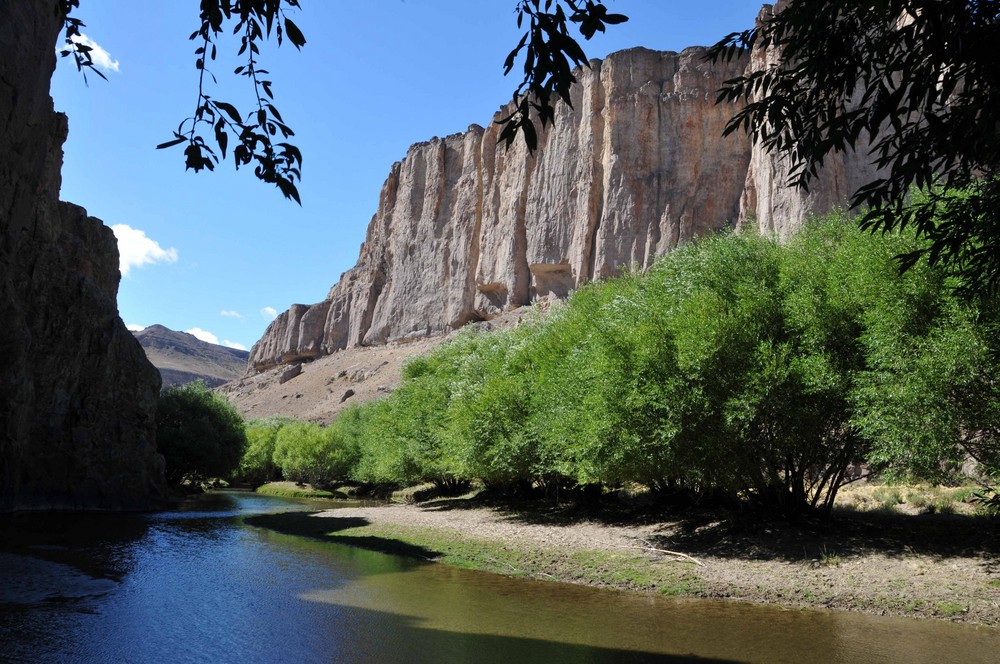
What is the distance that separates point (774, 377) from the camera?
18.0 meters

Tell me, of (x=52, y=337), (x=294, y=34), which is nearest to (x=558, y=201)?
(x=52, y=337)

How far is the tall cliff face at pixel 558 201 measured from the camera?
3349 inches

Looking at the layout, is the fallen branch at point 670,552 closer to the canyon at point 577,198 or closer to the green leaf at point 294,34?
the green leaf at point 294,34

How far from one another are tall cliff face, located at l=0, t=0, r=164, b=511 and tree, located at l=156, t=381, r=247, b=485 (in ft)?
26.7

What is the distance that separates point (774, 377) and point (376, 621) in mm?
12063

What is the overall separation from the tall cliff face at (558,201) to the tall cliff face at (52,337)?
43458 mm

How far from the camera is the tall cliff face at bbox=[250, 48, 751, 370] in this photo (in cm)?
8506

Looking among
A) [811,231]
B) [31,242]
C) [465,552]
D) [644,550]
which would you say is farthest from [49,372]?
[811,231]

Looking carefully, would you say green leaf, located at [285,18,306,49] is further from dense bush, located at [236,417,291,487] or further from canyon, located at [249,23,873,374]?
dense bush, located at [236,417,291,487]

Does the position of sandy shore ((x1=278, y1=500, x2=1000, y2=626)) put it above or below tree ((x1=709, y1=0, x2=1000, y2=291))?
below

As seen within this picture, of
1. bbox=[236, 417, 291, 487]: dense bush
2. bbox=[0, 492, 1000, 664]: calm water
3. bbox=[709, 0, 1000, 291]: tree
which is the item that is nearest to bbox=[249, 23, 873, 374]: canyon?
bbox=[236, 417, 291, 487]: dense bush

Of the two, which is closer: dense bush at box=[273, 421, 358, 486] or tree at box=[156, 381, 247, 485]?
tree at box=[156, 381, 247, 485]

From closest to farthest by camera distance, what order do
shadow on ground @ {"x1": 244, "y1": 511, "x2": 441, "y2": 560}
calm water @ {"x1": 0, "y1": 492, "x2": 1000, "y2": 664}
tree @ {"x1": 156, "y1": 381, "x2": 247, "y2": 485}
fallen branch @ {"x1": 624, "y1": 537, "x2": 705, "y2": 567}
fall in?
1. calm water @ {"x1": 0, "y1": 492, "x2": 1000, "y2": 664}
2. fallen branch @ {"x1": 624, "y1": 537, "x2": 705, "y2": 567}
3. shadow on ground @ {"x1": 244, "y1": 511, "x2": 441, "y2": 560}
4. tree @ {"x1": 156, "y1": 381, "x2": 247, "y2": 485}

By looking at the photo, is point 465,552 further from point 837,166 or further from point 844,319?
point 837,166
